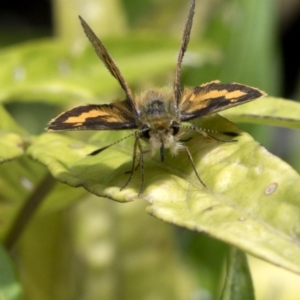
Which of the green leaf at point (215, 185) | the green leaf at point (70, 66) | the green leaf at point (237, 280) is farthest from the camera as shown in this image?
the green leaf at point (70, 66)

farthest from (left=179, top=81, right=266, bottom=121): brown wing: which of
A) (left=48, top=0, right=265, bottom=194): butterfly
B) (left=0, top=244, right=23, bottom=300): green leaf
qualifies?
(left=0, top=244, right=23, bottom=300): green leaf

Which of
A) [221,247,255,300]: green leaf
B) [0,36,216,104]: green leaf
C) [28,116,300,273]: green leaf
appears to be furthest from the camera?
[0,36,216,104]: green leaf

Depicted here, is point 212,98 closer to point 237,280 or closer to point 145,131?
point 145,131

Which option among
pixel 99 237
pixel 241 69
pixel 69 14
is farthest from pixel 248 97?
pixel 241 69

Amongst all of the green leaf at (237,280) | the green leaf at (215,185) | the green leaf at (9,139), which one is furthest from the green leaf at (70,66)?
the green leaf at (237,280)

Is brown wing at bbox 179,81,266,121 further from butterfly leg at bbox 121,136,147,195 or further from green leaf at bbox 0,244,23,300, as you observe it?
green leaf at bbox 0,244,23,300

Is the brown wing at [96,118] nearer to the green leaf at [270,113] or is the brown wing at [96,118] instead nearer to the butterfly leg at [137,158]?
the butterfly leg at [137,158]

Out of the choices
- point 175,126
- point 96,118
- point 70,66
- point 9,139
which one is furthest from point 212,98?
point 70,66
